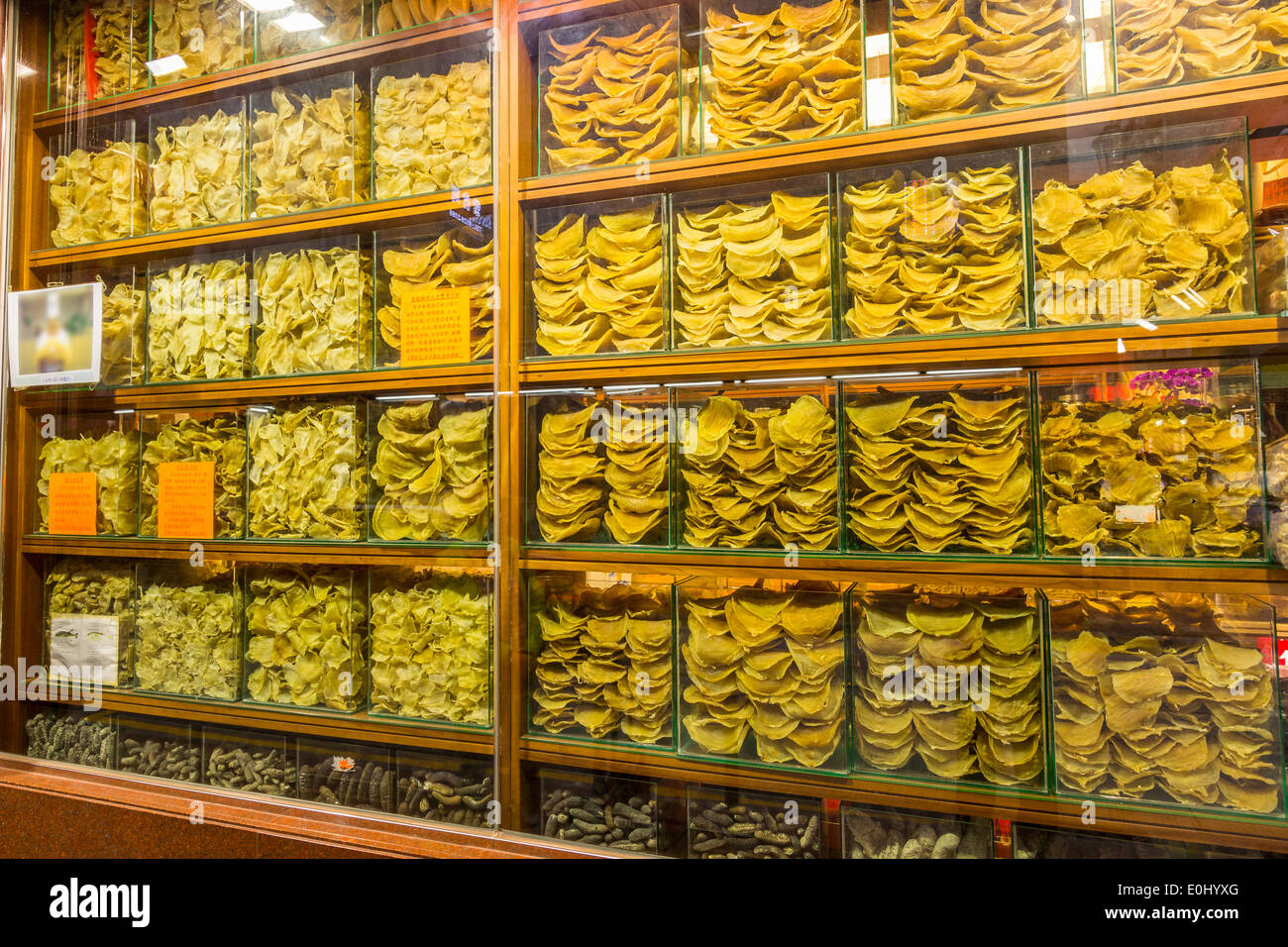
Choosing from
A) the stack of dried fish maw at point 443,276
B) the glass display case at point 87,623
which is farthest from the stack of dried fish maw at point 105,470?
the stack of dried fish maw at point 443,276

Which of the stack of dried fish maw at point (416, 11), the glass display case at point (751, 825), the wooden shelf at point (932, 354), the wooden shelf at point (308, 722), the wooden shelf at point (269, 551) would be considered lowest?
the glass display case at point (751, 825)

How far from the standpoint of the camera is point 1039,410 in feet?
5.12

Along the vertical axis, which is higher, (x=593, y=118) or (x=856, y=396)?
(x=593, y=118)

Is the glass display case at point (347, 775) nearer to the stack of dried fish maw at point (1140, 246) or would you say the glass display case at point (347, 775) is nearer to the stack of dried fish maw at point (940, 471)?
the stack of dried fish maw at point (940, 471)

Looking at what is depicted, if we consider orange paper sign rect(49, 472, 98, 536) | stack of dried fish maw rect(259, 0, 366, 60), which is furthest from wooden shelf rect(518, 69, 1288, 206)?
orange paper sign rect(49, 472, 98, 536)

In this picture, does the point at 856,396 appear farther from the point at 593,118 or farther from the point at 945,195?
the point at 593,118

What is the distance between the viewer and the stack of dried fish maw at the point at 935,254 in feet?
5.19

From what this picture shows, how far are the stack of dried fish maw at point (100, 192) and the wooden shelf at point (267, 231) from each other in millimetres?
69

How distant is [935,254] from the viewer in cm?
163

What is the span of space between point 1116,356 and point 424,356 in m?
1.65

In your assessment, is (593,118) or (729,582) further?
(593,118)

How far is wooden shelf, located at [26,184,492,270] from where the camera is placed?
197 centimetres

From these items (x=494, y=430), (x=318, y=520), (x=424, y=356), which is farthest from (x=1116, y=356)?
(x=318, y=520)

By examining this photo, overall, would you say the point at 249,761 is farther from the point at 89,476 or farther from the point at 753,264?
the point at 753,264
